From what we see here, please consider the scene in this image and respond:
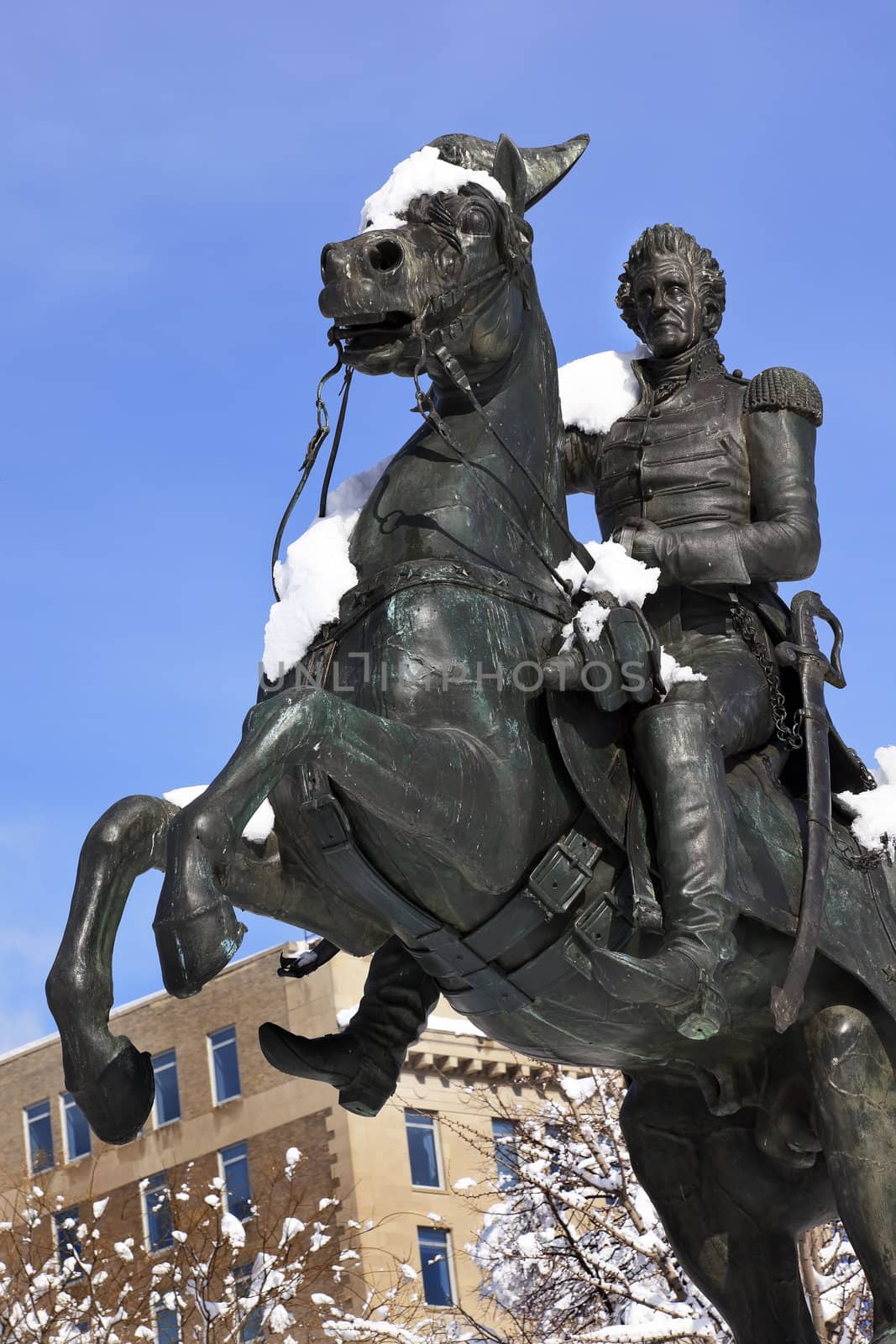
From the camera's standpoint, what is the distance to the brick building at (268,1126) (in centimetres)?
3322

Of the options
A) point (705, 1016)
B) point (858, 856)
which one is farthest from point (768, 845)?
point (705, 1016)

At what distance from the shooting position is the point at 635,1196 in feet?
61.4

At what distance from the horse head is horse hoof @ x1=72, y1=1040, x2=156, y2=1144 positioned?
2122 mm

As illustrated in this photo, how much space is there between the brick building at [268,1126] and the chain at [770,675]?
24857 mm

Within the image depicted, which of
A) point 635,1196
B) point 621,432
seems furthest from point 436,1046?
point 621,432

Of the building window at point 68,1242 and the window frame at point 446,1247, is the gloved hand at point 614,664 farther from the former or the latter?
the window frame at point 446,1247

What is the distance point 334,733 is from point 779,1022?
65.2 inches

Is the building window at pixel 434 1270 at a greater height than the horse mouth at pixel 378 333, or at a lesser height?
greater

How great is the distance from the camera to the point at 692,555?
632cm

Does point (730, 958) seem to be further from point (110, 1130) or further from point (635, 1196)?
point (635, 1196)

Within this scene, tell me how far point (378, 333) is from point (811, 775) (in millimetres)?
1901

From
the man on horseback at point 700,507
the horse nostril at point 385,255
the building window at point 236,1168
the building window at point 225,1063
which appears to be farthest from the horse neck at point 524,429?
the building window at point 225,1063

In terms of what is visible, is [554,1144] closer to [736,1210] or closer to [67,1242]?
[67,1242]

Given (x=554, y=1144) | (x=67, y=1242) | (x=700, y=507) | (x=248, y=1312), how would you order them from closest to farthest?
(x=700, y=507) < (x=554, y=1144) < (x=248, y=1312) < (x=67, y=1242)
